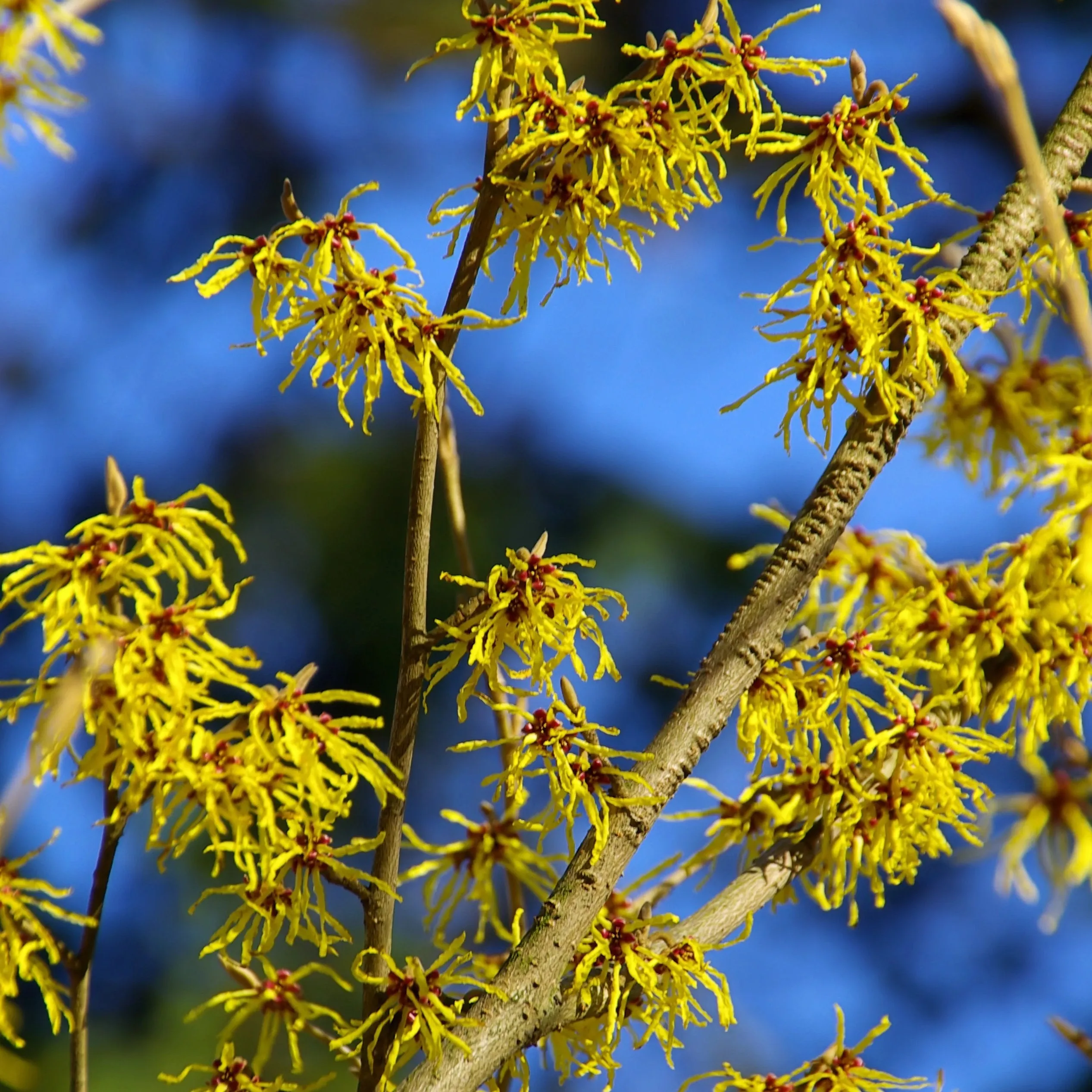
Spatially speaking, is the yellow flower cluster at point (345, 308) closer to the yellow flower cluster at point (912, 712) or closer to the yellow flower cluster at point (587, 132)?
the yellow flower cluster at point (587, 132)

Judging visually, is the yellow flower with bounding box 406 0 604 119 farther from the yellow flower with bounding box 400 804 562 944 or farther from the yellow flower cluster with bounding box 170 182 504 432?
the yellow flower with bounding box 400 804 562 944

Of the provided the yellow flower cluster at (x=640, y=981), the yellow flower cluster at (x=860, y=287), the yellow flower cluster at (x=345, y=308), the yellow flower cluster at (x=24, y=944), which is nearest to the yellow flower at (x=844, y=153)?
the yellow flower cluster at (x=860, y=287)

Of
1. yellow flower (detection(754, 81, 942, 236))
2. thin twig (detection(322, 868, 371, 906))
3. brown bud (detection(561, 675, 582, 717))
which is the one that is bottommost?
thin twig (detection(322, 868, 371, 906))

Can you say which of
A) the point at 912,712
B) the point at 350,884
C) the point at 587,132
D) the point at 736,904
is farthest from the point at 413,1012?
the point at 587,132

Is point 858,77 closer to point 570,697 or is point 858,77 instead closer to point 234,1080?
point 570,697

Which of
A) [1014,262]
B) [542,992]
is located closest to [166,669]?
[542,992]

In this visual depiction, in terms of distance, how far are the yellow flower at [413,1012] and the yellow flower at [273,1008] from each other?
0.12ft

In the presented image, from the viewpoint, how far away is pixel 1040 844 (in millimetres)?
728

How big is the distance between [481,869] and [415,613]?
0.61ft

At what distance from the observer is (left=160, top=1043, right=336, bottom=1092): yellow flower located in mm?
532

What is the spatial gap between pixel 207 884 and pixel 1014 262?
65.5 inches

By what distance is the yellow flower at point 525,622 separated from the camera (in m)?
0.50

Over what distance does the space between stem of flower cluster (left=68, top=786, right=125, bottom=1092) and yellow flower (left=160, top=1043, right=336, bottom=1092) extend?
1.6 inches

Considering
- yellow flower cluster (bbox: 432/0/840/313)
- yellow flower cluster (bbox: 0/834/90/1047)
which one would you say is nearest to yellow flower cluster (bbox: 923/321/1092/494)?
yellow flower cluster (bbox: 432/0/840/313)
